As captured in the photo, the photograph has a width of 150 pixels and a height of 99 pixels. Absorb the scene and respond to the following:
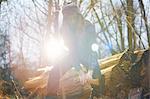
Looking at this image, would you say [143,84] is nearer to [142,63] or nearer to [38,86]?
[142,63]

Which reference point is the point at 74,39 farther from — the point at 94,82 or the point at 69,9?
the point at 94,82

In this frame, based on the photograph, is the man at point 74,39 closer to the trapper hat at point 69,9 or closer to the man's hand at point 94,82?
the trapper hat at point 69,9

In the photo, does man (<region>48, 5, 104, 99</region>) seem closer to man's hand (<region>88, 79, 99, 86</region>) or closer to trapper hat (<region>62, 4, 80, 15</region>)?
trapper hat (<region>62, 4, 80, 15</region>)

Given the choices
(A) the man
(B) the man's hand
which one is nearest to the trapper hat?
(A) the man

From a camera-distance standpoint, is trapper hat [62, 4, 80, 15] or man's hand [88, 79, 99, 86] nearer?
trapper hat [62, 4, 80, 15]

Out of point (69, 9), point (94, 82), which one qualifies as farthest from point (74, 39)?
point (94, 82)

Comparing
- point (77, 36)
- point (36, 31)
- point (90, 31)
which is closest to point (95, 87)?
point (90, 31)

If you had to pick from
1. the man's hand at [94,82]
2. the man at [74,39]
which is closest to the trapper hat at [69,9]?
the man at [74,39]

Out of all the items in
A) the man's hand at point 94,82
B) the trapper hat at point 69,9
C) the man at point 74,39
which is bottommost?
the man's hand at point 94,82

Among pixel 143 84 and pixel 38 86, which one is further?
pixel 38 86

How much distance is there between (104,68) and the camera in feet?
19.6

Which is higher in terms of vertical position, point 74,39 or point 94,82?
point 74,39

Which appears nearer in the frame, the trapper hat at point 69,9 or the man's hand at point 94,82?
the trapper hat at point 69,9

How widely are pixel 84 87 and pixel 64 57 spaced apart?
2.97 metres
